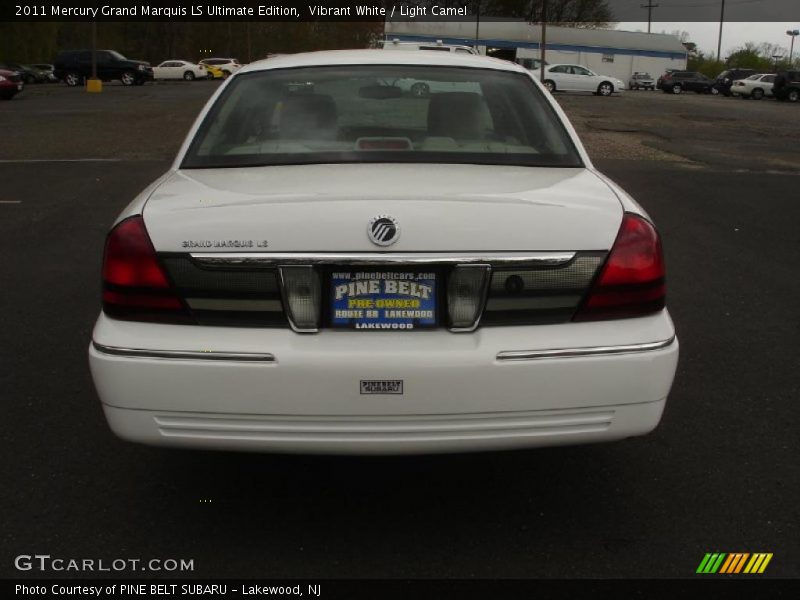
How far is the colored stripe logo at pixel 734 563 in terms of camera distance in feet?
9.92

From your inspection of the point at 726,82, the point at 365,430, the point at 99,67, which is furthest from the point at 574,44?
the point at 365,430

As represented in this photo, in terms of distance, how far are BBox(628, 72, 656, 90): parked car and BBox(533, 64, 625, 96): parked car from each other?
21.8m

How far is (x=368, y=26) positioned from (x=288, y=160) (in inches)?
3599

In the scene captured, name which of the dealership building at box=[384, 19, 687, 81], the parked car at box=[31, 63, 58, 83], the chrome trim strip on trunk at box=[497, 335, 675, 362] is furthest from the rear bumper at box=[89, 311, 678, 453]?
the dealership building at box=[384, 19, 687, 81]

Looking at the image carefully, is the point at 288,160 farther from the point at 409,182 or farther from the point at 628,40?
the point at 628,40

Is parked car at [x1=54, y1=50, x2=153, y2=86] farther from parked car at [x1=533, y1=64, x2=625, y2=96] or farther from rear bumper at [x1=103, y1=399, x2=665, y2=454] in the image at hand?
rear bumper at [x1=103, y1=399, x2=665, y2=454]

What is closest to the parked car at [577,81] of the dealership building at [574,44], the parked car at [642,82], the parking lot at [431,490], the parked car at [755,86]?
the parked car at [755,86]

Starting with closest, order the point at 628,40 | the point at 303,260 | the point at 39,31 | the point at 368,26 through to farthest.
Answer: the point at 303,260, the point at 39,31, the point at 628,40, the point at 368,26

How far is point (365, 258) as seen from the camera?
9.37 feet

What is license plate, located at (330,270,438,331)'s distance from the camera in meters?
2.90

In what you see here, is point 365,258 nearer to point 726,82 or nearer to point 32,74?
point 32,74

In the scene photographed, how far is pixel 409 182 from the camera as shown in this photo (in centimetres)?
320

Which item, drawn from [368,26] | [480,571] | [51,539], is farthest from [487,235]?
[368,26]

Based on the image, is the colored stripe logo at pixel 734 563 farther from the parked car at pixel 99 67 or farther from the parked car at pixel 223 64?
the parked car at pixel 223 64
